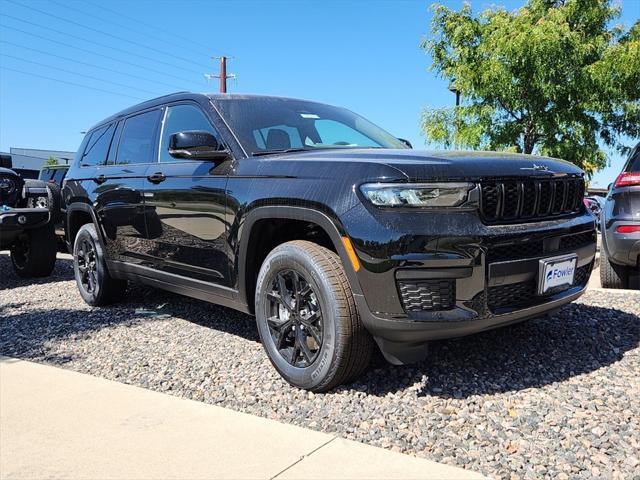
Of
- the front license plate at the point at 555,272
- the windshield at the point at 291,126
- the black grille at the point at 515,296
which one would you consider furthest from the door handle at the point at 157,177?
the front license plate at the point at 555,272

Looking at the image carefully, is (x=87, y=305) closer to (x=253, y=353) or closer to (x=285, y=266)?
(x=253, y=353)

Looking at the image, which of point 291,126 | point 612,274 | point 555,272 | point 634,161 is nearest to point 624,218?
point 634,161

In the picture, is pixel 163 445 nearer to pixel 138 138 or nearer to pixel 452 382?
pixel 452 382

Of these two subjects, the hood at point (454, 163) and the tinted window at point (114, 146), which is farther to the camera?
the tinted window at point (114, 146)

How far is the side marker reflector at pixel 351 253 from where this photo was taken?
279 cm

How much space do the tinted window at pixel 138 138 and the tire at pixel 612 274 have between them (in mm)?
4470

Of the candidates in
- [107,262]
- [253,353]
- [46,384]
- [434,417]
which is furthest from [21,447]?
[107,262]

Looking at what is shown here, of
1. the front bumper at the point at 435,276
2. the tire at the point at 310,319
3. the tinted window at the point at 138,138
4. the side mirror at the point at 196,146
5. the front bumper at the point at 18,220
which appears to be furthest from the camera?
the front bumper at the point at 18,220

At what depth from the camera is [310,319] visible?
3.11 m

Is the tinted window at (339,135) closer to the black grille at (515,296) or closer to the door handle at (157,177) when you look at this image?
the door handle at (157,177)

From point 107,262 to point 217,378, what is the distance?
2.31 metres

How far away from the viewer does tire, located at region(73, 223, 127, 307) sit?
539 cm

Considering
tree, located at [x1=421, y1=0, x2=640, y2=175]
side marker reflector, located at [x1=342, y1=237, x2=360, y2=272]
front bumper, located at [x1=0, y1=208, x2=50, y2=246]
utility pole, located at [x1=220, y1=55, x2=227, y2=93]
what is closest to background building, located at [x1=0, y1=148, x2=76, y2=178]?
utility pole, located at [x1=220, y1=55, x2=227, y2=93]

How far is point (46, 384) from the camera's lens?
11.8 ft
